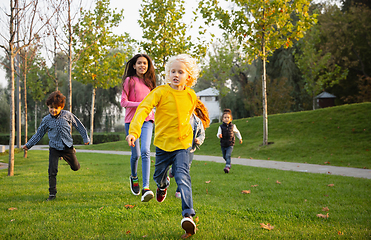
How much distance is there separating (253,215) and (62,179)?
5.04m

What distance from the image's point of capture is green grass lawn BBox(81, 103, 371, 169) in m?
13.1

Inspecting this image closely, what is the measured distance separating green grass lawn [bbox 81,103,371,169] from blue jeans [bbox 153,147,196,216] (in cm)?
962

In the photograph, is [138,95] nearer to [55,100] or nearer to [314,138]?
[55,100]

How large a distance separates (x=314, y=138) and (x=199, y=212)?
44.6 feet

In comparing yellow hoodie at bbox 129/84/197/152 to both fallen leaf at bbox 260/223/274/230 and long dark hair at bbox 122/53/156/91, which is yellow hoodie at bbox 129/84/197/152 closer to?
fallen leaf at bbox 260/223/274/230

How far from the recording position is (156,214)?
13.1ft

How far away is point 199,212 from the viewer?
13.5 feet

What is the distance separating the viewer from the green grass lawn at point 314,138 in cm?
1305

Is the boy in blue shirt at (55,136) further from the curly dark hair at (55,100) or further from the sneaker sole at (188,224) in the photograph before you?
the sneaker sole at (188,224)

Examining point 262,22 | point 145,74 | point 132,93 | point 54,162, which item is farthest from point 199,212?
point 262,22

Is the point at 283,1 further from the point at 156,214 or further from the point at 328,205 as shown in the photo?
the point at 156,214

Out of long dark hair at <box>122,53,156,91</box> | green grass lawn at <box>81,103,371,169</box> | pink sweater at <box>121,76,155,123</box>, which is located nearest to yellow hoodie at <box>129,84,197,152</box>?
pink sweater at <box>121,76,155,123</box>

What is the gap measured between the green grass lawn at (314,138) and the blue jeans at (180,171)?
9619mm

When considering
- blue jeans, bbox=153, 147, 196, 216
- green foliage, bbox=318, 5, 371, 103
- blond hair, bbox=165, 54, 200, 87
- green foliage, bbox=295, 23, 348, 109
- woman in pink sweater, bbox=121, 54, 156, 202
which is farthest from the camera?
green foliage, bbox=295, 23, 348, 109
